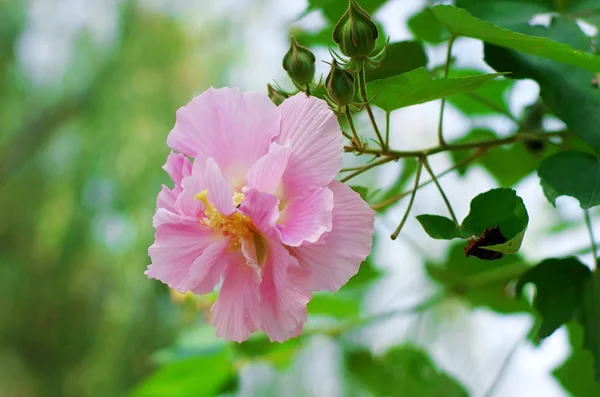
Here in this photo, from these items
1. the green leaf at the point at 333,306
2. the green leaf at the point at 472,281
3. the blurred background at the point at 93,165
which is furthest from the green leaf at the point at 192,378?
the blurred background at the point at 93,165

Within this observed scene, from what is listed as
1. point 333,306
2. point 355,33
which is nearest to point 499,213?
point 355,33

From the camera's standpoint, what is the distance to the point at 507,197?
0.32m

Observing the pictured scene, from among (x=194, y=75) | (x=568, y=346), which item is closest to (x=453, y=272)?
(x=568, y=346)

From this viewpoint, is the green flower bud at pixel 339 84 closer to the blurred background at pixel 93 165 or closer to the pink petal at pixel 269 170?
the pink petal at pixel 269 170

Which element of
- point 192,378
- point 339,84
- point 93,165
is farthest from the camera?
point 93,165

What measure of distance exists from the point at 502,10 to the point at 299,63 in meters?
0.18

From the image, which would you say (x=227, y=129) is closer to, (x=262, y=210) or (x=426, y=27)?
(x=262, y=210)

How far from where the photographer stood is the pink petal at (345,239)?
1.00 ft

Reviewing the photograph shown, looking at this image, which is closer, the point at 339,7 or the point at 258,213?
the point at 258,213

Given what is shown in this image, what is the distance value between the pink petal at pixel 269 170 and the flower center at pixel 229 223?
0.02 metres

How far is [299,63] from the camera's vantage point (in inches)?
12.8

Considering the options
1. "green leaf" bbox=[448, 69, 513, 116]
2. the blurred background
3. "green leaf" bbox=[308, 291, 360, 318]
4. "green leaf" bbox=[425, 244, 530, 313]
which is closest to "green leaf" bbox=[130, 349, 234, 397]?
"green leaf" bbox=[308, 291, 360, 318]

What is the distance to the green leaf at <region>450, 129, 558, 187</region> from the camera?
1.95ft

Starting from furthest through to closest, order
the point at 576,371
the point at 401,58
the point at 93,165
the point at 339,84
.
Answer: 1. the point at 93,165
2. the point at 576,371
3. the point at 401,58
4. the point at 339,84
